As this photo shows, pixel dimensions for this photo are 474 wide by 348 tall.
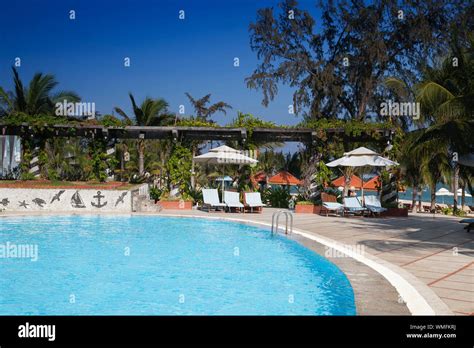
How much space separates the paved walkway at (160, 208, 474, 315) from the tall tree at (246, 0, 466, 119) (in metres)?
15.6

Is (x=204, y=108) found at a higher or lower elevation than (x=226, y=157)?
higher

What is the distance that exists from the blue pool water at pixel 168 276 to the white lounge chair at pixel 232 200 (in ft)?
Answer: 15.4

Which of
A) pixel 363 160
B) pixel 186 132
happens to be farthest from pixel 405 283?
pixel 186 132

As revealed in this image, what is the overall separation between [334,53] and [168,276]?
80.9ft

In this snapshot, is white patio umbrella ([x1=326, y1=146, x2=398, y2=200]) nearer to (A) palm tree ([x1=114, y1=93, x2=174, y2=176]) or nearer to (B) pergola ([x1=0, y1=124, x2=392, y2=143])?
(B) pergola ([x1=0, y1=124, x2=392, y2=143])

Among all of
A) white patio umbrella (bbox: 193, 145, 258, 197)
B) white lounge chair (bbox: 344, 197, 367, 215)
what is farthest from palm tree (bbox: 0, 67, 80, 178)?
white lounge chair (bbox: 344, 197, 367, 215)

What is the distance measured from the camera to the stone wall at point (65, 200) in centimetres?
1620

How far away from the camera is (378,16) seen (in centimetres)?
2598

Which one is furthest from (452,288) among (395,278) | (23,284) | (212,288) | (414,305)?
(23,284)

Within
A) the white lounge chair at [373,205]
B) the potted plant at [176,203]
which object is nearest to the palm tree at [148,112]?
the potted plant at [176,203]

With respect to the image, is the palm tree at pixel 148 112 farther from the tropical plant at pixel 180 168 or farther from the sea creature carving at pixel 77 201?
the sea creature carving at pixel 77 201

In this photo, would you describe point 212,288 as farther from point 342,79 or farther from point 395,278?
point 342,79

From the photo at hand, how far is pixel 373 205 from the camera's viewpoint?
16.8 meters

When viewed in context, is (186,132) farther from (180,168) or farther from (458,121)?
(458,121)
